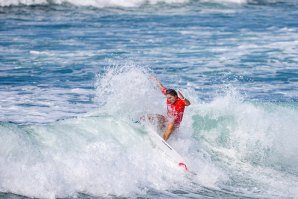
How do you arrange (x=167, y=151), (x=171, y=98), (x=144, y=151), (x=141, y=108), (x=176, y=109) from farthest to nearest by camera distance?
(x=141, y=108), (x=176, y=109), (x=144, y=151), (x=171, y=98), (x=167, y=151)

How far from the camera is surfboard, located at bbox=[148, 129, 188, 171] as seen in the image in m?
13.3

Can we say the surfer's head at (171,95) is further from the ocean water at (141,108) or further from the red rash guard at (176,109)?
the ocean water at (141,108)

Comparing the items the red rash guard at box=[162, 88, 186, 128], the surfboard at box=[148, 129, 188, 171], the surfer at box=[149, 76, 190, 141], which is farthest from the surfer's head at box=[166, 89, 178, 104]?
the surfboard at box=[148, 129, 188, 171]

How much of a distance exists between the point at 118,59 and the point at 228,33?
7896 millimetres

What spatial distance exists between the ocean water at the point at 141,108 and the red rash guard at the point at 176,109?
0.60m

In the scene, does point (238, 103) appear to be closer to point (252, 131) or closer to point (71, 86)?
point (252, 131)

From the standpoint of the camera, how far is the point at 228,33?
30.0 m

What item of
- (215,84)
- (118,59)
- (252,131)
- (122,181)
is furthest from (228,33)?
(122,181)

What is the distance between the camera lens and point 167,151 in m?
13.5

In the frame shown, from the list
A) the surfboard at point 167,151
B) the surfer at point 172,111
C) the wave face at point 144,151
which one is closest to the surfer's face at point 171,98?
the surfer at point 172,111

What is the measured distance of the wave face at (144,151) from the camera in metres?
11.9

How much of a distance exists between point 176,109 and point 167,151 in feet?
3.13

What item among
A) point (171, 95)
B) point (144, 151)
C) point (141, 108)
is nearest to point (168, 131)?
point (144, 151)

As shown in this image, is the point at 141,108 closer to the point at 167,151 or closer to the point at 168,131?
the point at 168,131
